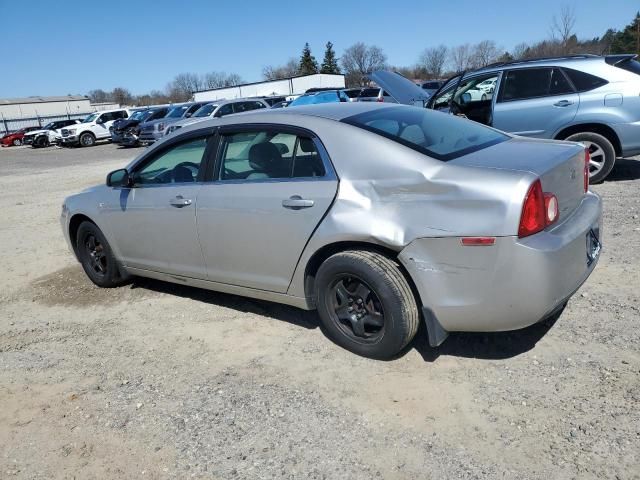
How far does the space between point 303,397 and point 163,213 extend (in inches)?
77.7

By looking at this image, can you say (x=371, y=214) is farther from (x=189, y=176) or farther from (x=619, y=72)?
(x=619, y=72)

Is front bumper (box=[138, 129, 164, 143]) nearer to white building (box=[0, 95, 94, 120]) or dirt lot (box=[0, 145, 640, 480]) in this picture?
dirt lot (box=[0, 145, 640, 480])

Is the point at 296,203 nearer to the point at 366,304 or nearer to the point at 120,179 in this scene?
the point at 366,304

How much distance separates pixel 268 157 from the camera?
3654mm

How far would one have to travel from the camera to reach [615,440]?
2.41m

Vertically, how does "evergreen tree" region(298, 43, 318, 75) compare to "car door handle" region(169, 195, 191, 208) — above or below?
above

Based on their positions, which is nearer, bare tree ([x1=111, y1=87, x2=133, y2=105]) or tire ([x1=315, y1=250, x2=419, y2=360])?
tire ([x1=315, y1=250, x2=419, y2=360])

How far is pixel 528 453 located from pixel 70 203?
4.56 metres

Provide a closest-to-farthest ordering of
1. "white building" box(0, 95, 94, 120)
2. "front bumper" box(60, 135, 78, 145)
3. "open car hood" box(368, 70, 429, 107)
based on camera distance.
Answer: "open car hood" box(368, 70, 429, 107) → "front bumper" box(60, 135, 78, 145) → "white building" box(0, 95, 94, 120)

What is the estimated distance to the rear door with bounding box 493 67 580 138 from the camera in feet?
23.2

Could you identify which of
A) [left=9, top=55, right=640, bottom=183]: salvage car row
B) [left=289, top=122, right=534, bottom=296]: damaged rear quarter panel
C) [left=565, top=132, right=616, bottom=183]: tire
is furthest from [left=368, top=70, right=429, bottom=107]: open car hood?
[left=289, top=122, right=534, bottom=296]: damaged rear quarter panel

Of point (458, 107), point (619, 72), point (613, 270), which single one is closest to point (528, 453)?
point (613, 270)

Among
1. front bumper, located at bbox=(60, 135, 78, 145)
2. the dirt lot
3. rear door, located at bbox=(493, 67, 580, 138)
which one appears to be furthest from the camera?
front bumper, located at bbox=(60, 135, 78, 145)

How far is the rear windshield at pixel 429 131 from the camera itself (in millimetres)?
3176
